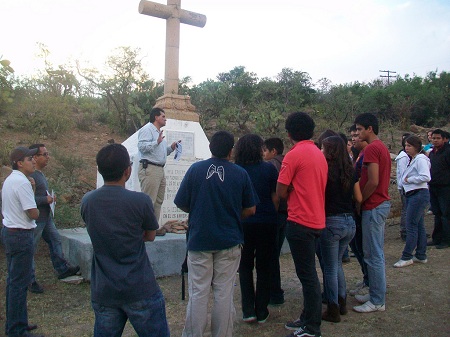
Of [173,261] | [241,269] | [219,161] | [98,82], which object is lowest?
[173,261]

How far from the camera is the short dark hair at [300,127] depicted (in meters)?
3.61

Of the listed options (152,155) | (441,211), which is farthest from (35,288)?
(441,211)

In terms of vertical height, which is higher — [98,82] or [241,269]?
[98,82]

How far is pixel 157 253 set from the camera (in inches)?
216

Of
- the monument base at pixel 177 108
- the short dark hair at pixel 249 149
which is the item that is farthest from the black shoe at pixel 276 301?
the monument base at pixel 177 108

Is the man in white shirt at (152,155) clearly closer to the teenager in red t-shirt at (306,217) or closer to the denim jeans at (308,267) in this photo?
the teenager in red t-shirt at (306,217)

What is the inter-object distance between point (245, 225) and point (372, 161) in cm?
128

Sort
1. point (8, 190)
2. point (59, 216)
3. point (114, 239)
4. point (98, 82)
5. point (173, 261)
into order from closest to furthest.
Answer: point (114, 239) < point (8, 190) < point (173, 261) < point (59, 216) < point (98, 82)

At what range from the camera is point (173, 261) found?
220 inches

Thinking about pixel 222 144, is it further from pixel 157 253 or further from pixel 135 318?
pixel 157 253

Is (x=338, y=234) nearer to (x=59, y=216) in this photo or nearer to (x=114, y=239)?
(x=114, y=239)

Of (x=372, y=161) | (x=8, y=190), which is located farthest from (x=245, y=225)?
(x=8, y=190)

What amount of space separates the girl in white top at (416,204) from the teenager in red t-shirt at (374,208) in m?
1.78

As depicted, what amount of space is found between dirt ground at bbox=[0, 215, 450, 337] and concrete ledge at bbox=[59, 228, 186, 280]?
0.17 meters
